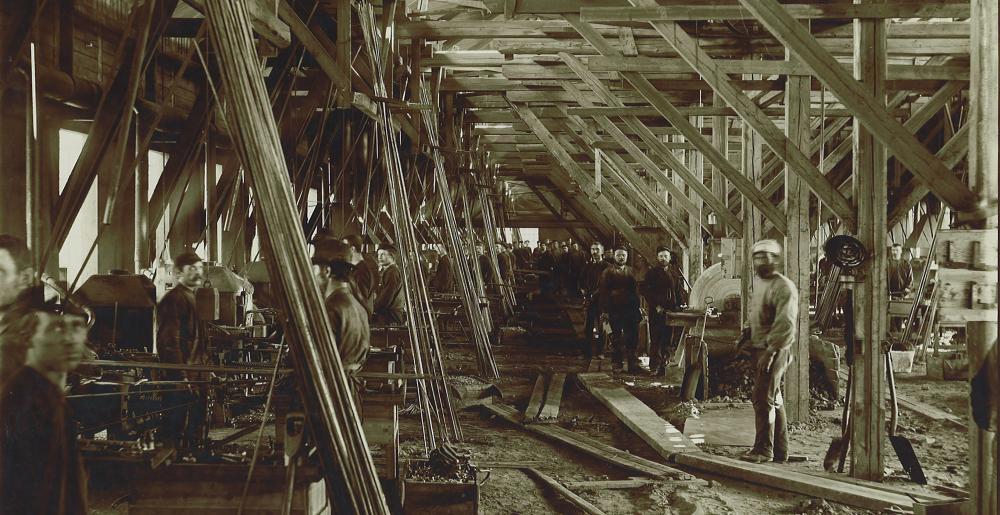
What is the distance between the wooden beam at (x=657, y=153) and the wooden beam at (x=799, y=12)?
10.1ft

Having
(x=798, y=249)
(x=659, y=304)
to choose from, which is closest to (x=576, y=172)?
(x=659, y=304)

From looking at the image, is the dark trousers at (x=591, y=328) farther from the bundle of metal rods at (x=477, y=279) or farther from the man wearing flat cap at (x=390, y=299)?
the man wearing flat cap at (x=390, y=299)

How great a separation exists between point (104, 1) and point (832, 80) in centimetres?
729

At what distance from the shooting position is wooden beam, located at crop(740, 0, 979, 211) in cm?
582

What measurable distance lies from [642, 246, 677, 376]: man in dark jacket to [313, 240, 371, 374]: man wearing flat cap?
8756 mm

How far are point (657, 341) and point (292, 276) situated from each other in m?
10.9

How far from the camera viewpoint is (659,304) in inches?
551

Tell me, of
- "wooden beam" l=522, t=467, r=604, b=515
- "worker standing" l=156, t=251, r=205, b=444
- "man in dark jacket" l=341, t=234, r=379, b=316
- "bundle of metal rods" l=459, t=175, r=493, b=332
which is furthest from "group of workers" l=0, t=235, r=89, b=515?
"bundle of metal rods" l=459, t=175, r=493, b=332

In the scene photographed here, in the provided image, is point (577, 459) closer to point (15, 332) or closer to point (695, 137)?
point (695, 137)

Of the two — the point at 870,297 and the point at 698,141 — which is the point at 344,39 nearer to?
the point at 698,141

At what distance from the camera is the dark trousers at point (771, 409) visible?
25.9ft

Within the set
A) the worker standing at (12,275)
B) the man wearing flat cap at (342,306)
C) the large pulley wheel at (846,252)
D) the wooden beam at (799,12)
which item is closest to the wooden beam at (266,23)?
the man wearing flat cap at (342,306)

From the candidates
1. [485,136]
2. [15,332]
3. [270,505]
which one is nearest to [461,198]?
[485,136]

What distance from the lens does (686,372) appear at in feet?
35.8
